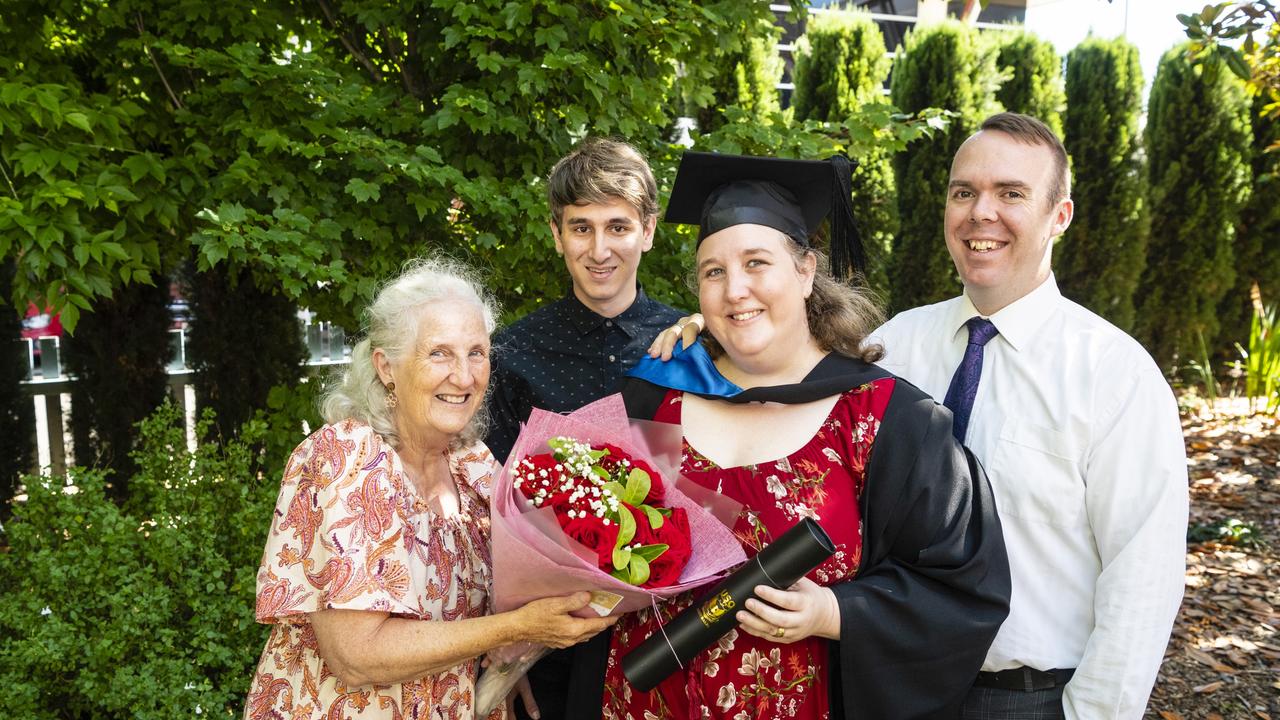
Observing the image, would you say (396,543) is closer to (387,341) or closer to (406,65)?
(387,341)

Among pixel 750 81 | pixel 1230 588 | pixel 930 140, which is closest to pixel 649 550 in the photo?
pixel 1230 588

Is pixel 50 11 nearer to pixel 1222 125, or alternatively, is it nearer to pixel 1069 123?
pixel 1069 123

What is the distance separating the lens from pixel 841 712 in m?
1.93

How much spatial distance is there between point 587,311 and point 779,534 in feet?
4.11

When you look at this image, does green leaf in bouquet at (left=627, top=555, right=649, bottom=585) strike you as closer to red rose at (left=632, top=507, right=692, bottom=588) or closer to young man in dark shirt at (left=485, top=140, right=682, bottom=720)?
red rose at (left=632, top=507, right=692, bottom=588)

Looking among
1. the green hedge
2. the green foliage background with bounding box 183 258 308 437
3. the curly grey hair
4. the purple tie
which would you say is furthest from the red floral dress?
the green foliage background with bounding box 183 258 308 437

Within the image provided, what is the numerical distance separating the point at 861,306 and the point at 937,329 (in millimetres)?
380

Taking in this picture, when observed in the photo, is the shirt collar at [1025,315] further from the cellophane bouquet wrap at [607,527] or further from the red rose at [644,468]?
the red rose at [644,468]

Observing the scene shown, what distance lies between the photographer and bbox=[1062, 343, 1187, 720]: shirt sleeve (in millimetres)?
1941

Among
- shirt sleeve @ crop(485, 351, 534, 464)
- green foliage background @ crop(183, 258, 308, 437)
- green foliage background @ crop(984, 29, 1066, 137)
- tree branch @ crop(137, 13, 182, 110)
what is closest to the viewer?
shirt sleeve @ crop(485, 351, 534, 464)

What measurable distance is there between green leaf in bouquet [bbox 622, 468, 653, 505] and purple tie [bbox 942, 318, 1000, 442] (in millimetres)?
860

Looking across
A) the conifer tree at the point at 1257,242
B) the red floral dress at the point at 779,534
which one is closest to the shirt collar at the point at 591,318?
the red floral dress at the point at 779,534

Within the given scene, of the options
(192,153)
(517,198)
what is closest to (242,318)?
(192,153)

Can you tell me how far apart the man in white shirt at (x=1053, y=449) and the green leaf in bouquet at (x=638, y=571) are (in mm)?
909
